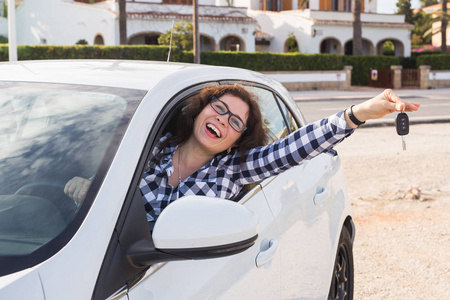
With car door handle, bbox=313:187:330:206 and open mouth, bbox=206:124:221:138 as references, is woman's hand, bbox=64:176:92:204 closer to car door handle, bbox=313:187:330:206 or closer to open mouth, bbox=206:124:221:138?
open mouth, bbox=206:124:221:138

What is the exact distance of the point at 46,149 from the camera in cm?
203

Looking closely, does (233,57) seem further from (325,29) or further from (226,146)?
(226,146)

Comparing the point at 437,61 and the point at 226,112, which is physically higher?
the point at 437,61

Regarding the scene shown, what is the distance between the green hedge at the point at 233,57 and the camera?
28812mm

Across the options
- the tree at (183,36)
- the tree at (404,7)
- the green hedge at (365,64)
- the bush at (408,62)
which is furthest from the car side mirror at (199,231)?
the tree at (404,7)

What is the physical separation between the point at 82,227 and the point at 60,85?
785 millimetres

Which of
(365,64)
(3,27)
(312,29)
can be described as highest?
(3,27)

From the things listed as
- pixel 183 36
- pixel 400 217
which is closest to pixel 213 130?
pixel 400 217

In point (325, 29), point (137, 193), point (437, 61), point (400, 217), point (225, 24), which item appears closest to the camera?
point (137, 193)

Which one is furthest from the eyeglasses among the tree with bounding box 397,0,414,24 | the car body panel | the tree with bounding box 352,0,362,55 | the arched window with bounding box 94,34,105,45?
the tree with bounding box 397,0,414,24

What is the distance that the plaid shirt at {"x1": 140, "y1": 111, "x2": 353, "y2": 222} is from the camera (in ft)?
8.25

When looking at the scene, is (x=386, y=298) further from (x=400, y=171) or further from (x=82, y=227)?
(x=400, y=171)

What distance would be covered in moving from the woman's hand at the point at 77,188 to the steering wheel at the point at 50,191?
0.01m

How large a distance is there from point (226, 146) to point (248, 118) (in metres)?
0.23
